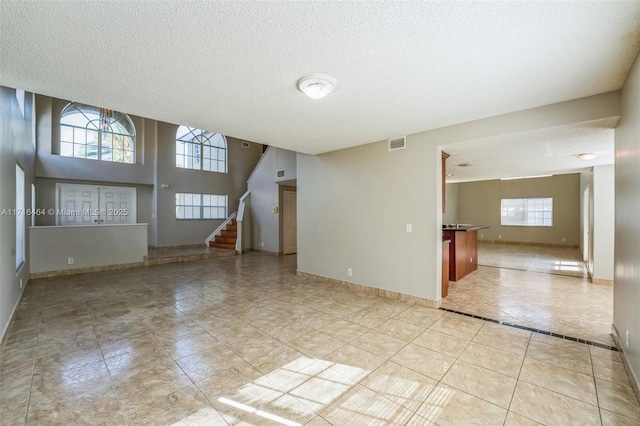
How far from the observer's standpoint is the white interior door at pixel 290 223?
8.69 m

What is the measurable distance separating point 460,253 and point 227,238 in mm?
7042

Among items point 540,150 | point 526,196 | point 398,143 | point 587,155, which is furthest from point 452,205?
point 398,143

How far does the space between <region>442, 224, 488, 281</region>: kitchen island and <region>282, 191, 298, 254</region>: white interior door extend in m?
4.77

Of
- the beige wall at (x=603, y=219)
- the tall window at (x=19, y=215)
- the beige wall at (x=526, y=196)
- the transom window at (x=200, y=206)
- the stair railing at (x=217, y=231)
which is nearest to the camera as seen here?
the tall window at (x=19, y=215)

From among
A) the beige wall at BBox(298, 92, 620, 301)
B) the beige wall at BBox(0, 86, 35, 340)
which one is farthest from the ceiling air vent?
the beige wall at BBox(0, 86, 35, 340)

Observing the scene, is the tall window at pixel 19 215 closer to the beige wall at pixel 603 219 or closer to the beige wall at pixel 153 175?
the beige wall at pixel 153 175

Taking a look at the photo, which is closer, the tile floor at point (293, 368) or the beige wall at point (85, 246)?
the tile floor at point (293, 368)

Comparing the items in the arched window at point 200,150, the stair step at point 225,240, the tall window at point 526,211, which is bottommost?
the stair step at point 225,240

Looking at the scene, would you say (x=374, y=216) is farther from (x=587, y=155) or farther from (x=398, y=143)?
(x=587, y=155)

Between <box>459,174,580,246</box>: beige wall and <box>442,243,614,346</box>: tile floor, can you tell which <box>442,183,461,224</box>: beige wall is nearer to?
<box>459,174,580,246</box>: beige wall

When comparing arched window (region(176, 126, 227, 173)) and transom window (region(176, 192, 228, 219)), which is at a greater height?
arched window (region(176, 126, 227, 173))

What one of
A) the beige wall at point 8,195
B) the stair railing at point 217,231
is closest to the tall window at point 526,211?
the stair railing at point 217,231

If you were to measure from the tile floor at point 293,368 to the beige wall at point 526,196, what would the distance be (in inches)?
374

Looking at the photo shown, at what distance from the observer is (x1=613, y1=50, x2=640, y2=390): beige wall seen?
194 centimetres
